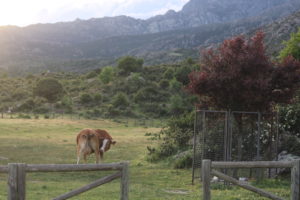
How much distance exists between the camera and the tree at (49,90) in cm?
6694

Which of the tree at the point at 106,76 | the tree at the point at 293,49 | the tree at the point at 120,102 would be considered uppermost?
the tree at the point at 106,76

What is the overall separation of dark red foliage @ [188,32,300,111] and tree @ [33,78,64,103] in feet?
181

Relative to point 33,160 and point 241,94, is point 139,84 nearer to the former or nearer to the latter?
point 33,160

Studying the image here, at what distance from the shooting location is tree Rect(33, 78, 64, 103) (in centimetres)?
6694

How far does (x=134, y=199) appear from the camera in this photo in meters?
10.4

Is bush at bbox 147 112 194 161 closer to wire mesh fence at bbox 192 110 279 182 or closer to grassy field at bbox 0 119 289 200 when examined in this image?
grassy field at bbox 0 119 289 200

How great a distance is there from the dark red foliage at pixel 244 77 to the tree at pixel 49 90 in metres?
55.2

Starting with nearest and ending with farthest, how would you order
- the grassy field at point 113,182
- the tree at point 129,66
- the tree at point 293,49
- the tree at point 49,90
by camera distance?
the grassy field at point 113,182
the tree at point 293,49
the tree at point 49,90
the tree at point 129,66

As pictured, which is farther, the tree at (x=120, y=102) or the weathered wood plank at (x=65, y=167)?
the tree at (x=120, y=102)

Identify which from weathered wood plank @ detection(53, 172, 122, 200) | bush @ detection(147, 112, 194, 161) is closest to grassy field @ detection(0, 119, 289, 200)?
bush @ detection(147, 112, 194, 161)

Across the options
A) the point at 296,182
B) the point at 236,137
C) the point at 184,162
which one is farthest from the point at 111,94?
the point at 296,182

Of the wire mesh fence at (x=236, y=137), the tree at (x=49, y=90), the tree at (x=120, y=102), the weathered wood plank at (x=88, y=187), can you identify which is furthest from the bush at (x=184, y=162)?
the tree at (x=49, y=90)

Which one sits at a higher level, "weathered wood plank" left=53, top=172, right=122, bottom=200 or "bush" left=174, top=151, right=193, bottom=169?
"weathered wood plank" left=53, top=172, right=122, bottom=200

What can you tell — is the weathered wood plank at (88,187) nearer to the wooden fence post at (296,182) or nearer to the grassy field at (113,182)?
the grassy field at (113,182)
